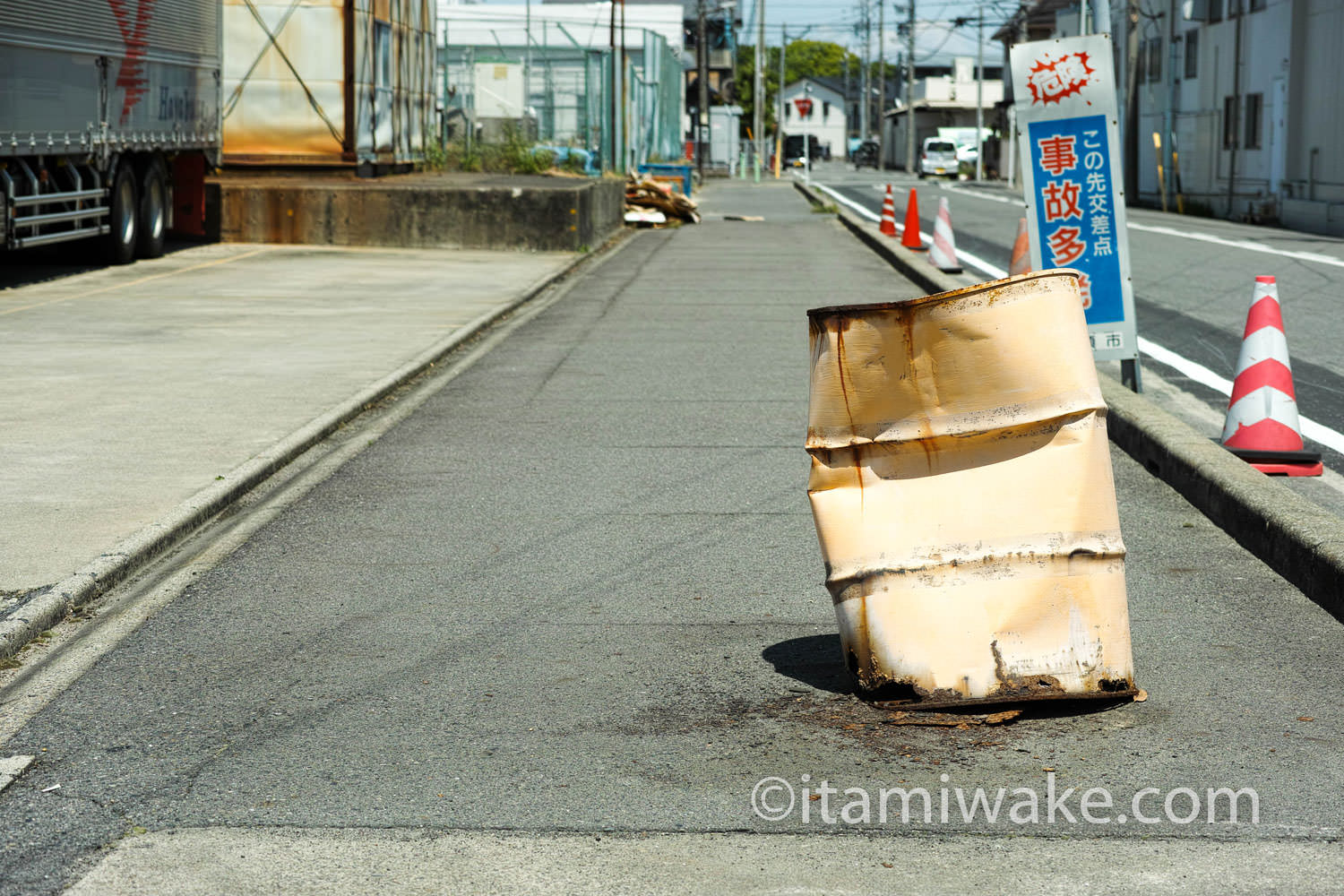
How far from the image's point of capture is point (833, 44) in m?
190

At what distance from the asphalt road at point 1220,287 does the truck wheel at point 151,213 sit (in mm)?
10423

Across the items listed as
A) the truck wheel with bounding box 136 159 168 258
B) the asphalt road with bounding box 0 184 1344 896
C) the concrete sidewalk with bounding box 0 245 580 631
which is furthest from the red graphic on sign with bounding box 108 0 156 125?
the asphalt road with bounding box 0 184 1344 896

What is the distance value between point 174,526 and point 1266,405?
211 inches

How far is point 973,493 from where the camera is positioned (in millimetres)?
4363

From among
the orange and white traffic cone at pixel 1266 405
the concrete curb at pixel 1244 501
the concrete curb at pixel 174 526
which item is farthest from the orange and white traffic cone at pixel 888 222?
the orange and white traffic cone at pixel 1266 405

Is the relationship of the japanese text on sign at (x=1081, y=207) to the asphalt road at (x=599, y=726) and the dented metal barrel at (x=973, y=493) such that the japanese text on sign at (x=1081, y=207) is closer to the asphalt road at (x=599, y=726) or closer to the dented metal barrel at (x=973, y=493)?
the asphalt road at (x=599, y=726)

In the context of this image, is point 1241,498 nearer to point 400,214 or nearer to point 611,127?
point 400,214

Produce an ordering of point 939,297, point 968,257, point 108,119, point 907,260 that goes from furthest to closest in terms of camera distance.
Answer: point 968,257 → point 907,260 → point 108,119 → point 939,297

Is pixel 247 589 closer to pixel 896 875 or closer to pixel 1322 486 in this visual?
pixel 896 875

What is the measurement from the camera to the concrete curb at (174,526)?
5.31 m

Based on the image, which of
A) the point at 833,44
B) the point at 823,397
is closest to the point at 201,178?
the point at 823,397

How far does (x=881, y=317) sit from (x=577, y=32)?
50.3 metres

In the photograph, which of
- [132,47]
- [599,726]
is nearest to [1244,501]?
[599,726]

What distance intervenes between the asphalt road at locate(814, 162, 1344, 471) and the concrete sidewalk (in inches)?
230
